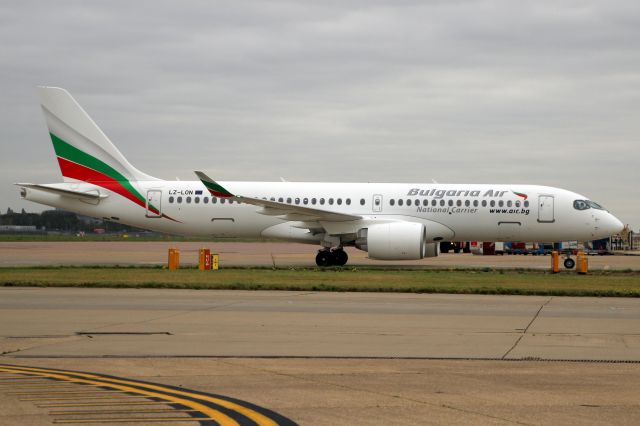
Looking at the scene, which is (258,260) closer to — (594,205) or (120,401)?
(594,205)

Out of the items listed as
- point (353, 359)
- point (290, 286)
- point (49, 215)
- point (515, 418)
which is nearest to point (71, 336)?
point (353, 359)

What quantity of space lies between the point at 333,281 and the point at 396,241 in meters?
6.89

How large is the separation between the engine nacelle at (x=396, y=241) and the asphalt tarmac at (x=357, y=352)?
10995 mm

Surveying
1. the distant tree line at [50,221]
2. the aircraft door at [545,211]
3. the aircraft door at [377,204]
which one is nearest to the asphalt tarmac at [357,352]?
the aircraft door at [545,211]

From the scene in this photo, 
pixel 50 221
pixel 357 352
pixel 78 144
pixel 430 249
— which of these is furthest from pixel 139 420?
pixel 50 221

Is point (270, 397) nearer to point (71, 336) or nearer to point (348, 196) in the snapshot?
point (71, 336)

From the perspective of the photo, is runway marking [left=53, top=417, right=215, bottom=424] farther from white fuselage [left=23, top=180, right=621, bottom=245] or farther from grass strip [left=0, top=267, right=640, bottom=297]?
white fuselage [left=23, top=180, right=621, bottom=245]

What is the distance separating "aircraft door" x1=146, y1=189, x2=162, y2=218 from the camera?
34250mm

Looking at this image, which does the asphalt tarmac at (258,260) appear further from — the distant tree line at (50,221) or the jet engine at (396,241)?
the distant tree line at (50,221)

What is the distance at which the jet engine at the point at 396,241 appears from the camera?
3044 centimetres

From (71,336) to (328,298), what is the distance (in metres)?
7.63

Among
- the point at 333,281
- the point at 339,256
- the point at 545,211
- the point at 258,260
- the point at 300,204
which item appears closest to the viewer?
the point at 333,281

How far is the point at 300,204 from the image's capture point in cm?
3416

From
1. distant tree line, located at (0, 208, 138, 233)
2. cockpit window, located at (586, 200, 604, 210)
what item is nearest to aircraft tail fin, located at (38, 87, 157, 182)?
cockpit window, located at (586, 200, 604, 210)
